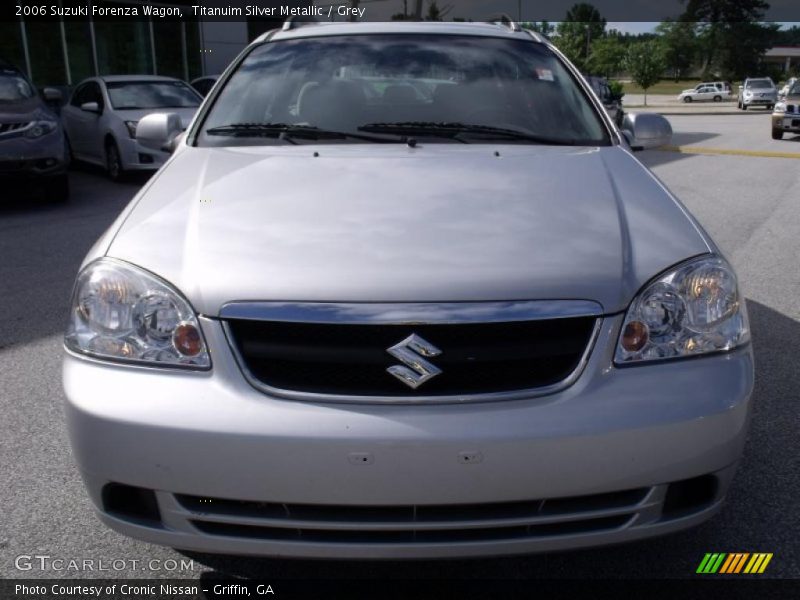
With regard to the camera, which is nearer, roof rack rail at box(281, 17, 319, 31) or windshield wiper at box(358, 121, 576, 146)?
windshield wiper at box(358, 121, 576, 146)

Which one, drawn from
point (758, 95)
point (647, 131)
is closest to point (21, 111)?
point (647, 131)

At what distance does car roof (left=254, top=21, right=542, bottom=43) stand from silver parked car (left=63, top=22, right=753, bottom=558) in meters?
1.68

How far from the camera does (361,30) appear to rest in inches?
150

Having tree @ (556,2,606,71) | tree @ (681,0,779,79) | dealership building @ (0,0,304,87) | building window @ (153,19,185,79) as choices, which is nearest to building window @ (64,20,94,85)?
dealership building @ (0,0,304,87)

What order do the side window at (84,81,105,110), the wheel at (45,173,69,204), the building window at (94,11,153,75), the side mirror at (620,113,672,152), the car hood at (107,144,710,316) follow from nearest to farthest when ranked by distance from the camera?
the car hood at (107,144,710,316) < the side mirror at (620,113,672,152) < the wheel at (45,173,69,204) < the side window at (84,81,105,110) < the building window at (94,11,153,75)

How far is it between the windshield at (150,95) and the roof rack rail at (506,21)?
805cm

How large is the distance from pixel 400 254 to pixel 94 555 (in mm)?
1325

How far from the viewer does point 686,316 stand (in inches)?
85.5

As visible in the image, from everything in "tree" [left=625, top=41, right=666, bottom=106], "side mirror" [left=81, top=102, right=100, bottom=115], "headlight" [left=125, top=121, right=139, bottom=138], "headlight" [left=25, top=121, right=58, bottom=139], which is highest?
"headlight" [left=25, top=121, right=58, bottom=139]

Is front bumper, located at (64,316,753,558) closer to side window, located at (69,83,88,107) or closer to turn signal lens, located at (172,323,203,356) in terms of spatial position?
turn signal lens, located at (172,323,203,356)

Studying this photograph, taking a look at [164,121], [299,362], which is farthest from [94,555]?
[164,121]

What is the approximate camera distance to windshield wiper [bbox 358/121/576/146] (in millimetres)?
3168

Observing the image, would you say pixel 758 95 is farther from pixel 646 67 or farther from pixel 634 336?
pixel 634 336

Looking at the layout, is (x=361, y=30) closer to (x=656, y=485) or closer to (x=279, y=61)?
(x=279, y=61)
